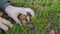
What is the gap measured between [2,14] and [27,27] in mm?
388

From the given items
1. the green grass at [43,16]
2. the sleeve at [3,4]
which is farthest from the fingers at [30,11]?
the sleeve at [3,4]

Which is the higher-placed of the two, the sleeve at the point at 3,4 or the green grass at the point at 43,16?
the sleeve at the point at 3,4

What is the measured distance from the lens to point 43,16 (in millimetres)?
2828

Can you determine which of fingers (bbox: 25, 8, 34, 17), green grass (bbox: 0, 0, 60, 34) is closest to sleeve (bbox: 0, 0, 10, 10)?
green grass (bbox: 0, 0, 60, 34)

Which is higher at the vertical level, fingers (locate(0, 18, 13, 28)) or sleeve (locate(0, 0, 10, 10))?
sleeve (locate(0, 0, 10, 10))

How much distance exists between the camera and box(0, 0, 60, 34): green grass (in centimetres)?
268

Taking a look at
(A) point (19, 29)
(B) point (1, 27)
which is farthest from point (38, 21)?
(B) point (1, 27)

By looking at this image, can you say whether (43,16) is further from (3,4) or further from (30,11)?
(3,4)

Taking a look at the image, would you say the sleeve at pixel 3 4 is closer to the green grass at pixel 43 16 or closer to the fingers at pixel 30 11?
the green grass at pixel 43 16

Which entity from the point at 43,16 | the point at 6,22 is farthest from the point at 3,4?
the point at 43,16

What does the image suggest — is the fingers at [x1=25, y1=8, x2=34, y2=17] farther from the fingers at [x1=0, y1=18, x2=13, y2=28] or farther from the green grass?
the fingers at [x1=0, y1=18, x2=13, y2=28]

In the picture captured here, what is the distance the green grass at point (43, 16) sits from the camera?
268 centimetres

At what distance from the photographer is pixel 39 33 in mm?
2645

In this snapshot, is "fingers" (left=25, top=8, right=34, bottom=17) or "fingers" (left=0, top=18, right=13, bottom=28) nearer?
"fingers" (left=0, top=18, right=13, bottom=28)
